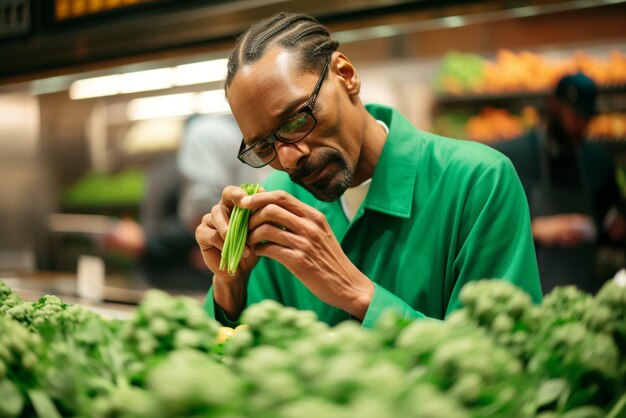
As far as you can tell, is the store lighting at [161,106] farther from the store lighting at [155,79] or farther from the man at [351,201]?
the man at [351,201]

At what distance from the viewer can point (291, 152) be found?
1.52 metres

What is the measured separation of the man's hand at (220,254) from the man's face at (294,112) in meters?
0.16

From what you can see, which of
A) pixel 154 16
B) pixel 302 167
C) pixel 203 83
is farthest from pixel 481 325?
pixel 203 83

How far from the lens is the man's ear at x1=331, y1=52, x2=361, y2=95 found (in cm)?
163

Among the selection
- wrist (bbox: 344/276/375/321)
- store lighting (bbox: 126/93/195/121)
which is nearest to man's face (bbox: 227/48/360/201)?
wrist (bbox: 344/276/375/321)

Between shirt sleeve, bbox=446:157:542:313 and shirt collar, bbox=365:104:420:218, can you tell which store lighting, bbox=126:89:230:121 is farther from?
shirt sleeve, bbox=446:157:542:313

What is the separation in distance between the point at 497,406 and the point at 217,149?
4.00 m

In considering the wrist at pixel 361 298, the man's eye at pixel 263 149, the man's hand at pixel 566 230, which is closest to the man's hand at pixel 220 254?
the man's eye at pixel 263 149

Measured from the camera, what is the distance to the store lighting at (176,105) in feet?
16.3

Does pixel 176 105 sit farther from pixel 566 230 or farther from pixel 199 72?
pixel 566 230

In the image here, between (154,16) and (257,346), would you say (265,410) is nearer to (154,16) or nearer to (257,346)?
(257,346)

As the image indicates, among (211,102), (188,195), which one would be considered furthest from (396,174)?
(211,102)

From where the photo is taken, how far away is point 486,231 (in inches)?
58.5

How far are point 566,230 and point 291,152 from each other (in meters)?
2.75
